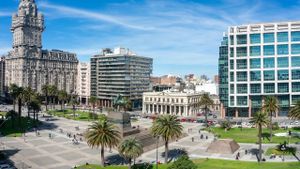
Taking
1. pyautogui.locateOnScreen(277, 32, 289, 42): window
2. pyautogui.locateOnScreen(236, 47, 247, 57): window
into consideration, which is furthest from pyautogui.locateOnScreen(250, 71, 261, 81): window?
pyautogui.locateOnScreen(277, 32, 289, 42): window

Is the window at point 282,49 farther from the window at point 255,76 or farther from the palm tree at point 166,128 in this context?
the palm tree at point 166,128

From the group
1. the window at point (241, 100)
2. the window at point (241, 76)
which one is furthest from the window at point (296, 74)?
the window at point (241, 100)

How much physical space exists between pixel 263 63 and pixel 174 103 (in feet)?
169

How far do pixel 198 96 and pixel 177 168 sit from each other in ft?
453

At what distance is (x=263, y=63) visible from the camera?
157125 millimetres

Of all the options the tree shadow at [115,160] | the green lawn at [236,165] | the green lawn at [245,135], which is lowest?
the tree shadow at [115,160]

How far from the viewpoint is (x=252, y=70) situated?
522 feet

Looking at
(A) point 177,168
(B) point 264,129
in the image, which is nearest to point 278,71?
(B) point 264,129

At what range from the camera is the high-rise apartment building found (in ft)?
504

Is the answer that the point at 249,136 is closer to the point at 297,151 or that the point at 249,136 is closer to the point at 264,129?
the point at 264,129

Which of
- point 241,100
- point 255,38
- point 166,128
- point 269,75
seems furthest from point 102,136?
point 255,38

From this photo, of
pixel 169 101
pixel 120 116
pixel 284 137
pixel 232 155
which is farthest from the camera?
pixel 169 101

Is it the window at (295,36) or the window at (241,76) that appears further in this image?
the window at (241,76)

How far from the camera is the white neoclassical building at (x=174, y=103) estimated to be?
18188cm
